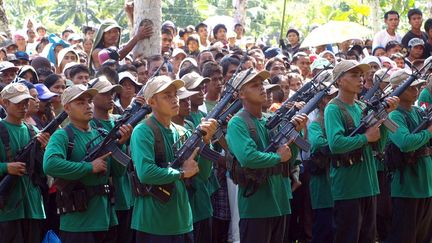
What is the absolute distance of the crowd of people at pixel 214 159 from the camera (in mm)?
6934

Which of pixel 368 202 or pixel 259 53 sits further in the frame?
pixel 259 53

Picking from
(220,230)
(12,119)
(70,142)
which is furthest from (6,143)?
(220,230)

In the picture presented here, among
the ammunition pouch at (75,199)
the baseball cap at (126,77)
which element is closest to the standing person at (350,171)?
the baseball cap at (126,77)

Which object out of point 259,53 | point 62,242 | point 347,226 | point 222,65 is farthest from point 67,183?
point 259,53

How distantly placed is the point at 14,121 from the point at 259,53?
596cm

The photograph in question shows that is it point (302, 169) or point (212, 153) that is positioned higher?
point (212, 153)

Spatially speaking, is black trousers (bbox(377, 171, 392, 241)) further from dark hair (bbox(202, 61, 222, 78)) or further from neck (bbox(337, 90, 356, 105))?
dark hair (bbox(202, 61, 222, 78))

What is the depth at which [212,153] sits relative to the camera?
23.6ft

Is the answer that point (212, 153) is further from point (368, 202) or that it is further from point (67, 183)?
point (368, 202)

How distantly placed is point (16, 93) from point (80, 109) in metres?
0.75

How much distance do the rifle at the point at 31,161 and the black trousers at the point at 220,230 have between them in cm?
238

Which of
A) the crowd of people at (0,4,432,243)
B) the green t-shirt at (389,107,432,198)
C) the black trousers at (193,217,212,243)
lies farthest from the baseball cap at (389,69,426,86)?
the black trousers at (193,217,212,243)

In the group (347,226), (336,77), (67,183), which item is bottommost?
(347,226)

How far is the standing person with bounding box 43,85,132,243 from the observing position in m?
7.11
